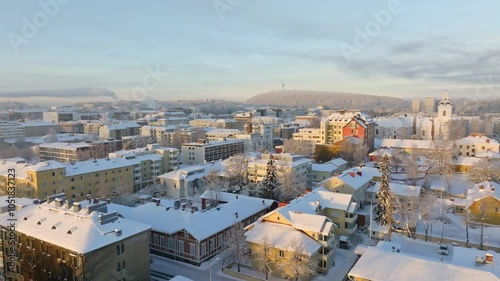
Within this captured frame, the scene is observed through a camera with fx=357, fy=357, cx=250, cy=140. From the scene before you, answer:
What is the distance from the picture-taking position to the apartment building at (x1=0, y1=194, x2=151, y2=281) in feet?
56.9

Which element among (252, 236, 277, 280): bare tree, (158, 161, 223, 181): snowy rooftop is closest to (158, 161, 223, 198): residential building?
(158, 161, 223, 181): snowy rooftop

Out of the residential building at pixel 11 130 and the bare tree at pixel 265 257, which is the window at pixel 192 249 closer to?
the bare tree at pixel 265 257

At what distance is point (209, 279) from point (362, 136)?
146 feet

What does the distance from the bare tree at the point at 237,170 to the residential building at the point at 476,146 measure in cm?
3475

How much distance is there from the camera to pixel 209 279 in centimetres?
2058

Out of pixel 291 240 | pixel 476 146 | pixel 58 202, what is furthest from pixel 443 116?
pixel 58 202

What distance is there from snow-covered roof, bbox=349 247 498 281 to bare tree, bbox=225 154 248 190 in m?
25.2

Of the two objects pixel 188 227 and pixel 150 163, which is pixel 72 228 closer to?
pixel 188 227

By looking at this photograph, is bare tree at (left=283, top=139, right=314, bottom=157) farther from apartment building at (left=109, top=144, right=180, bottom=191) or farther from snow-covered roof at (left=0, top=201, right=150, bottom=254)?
snow-covered roof at (left=0, top=201, right=150, bottom=254)

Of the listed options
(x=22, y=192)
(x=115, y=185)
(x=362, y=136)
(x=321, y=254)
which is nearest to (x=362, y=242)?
(x=321, y=254)

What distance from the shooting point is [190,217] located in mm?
23703

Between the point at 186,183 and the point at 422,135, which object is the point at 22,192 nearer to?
the point at 186,183

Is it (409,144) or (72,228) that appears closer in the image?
(72,228)

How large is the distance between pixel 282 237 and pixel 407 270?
702 centimetres
